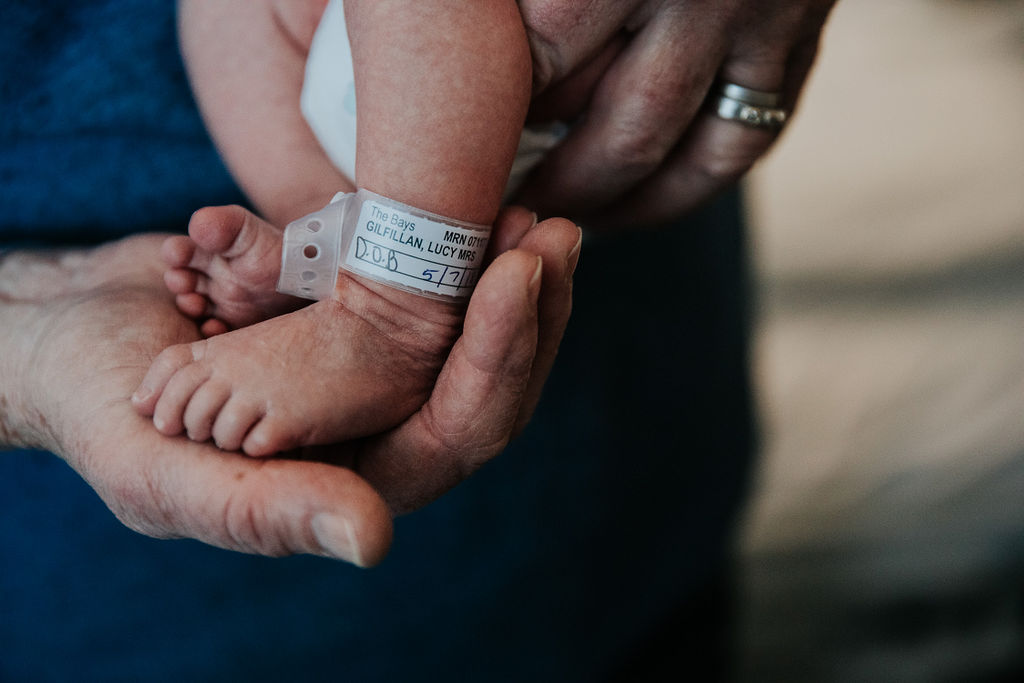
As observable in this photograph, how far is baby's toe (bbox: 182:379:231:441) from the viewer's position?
677 millimetres

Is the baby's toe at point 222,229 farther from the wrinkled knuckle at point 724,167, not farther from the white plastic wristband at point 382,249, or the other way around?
the wrinkled knuckle at point 724,167

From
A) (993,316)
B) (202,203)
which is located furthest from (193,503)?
(993,316)

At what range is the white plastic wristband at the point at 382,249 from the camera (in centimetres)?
74

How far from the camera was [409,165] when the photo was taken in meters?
0.73

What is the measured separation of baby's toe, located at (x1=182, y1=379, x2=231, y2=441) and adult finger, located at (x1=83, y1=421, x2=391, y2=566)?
1 cm

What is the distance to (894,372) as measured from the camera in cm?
170

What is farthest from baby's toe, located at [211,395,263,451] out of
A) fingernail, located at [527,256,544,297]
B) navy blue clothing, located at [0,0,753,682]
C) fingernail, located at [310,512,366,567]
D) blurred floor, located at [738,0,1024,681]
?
blurred floor, located at [738,0,1024,681]

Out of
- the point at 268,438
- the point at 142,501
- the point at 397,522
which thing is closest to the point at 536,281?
the point at 268,438

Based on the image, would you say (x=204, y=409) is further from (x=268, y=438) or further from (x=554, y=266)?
(x=554, y=266)

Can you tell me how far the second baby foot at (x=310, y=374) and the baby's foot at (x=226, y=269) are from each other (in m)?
0.08

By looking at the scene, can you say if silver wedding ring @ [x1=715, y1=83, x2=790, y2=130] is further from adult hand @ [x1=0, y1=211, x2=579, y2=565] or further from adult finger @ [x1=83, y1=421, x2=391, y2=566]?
adult finger @ [x1=83, y1=421, x2=391, y2=566]

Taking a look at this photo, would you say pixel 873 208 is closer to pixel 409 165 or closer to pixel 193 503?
pixel 409 165

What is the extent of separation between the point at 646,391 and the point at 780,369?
1.99 ft

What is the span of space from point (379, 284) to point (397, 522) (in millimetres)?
465
